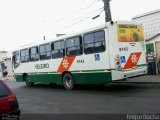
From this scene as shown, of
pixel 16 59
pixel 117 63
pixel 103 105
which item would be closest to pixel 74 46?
pixel 117 63

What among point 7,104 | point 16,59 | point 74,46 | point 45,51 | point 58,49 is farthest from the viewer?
point 16,59

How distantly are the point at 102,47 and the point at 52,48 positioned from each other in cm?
484

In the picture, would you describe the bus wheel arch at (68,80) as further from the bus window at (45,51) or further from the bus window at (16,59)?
the bus window at (16,59)

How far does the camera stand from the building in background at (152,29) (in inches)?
845

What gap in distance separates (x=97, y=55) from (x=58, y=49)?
147 inches

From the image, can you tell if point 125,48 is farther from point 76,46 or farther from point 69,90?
point 69,90

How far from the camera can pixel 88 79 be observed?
16141mm

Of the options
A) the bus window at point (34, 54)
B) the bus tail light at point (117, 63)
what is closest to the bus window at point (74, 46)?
the bus tail light at point (117, 63)

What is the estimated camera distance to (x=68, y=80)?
59.0 ft

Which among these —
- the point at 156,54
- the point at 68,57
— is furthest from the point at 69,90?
the point at 156,54

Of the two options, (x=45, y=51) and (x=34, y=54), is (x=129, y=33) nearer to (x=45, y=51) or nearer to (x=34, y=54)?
(x=45, y=51)

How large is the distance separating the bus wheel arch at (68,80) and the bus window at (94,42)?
2116 millimetres

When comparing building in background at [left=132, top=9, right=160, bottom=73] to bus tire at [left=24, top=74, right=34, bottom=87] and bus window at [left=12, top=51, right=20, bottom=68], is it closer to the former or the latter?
bus tire at [left=24, top=74, right=34, bottom=87]

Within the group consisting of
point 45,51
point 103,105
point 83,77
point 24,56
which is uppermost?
point 45,51
